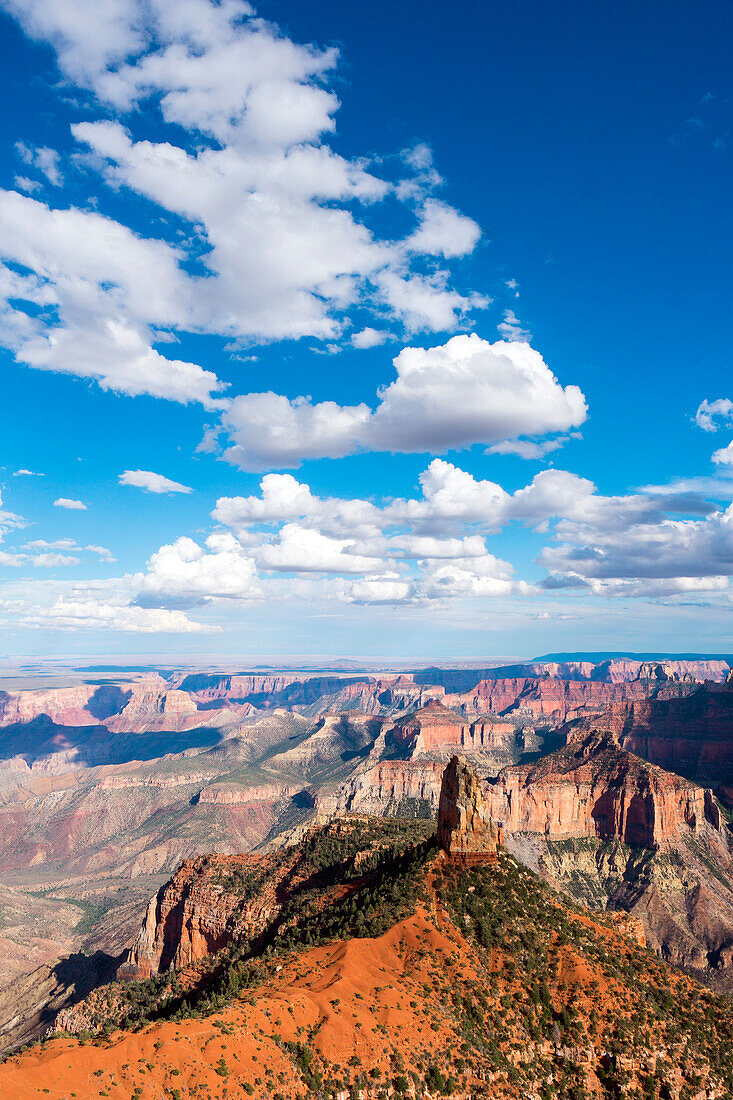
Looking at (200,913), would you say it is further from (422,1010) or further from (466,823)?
(422,1010)

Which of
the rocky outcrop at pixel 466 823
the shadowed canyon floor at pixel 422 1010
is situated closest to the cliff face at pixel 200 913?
the shadowed canyon floor at pixel 422 1010

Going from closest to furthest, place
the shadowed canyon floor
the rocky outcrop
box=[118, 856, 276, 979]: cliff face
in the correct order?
the shadowed canyon floor, the rocky outcrop, box=[118, 856, 276, 979]: cliff face

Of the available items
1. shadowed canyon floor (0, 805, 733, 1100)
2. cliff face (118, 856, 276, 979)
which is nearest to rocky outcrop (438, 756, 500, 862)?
shadowed canyon floor (0, 805, 733, 1100)

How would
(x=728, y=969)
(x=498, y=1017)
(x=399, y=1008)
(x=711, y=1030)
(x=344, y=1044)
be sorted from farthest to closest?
(x=728, y=969), (x=711, y=1030), (x=498, y=1017), (x=399, y=1008), (x=344, y=1044)

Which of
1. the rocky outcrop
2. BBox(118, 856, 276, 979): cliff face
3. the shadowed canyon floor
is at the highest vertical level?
the rocky outcrop

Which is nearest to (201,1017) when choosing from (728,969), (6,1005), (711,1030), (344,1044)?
(344,1044)

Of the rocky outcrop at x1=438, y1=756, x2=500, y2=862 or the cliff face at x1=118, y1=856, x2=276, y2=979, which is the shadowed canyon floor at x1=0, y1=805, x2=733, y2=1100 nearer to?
the rocky outcrop at x1=438, y1=756, x2=500, y2=862

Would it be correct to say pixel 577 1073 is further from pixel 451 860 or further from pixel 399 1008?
pixel 451 860

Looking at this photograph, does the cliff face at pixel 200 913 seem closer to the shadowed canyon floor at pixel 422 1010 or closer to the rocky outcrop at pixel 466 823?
the shadowed canyon floor at pixel 422 1010


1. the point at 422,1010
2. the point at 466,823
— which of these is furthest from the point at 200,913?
the point at 422,1010
